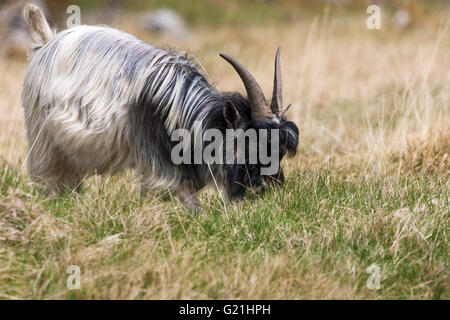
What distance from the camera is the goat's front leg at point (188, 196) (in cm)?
468

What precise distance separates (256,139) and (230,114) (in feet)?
0.87

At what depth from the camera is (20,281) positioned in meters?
3.59

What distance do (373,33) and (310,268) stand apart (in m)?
14.1

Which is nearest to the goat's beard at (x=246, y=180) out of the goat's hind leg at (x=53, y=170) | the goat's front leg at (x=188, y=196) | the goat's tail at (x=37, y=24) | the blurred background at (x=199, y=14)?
the goat's front leg at (x=188, y=196)

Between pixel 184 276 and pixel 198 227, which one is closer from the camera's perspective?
pixel 184 276

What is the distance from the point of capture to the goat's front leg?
468 cm

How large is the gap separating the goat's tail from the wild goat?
0.39 metres

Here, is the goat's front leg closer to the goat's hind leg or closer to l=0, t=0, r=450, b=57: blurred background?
the goat's hind leg

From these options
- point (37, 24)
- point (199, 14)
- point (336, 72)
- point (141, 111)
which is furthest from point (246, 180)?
point (199, 14)

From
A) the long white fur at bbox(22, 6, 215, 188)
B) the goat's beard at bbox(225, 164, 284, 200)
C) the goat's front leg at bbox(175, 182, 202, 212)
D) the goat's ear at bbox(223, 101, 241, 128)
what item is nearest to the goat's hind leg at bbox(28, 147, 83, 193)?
the long white fur at bbox(22, 6, 215, 188)

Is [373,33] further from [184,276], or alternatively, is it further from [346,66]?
[184,276]

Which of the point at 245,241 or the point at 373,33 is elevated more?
the point at 373,33

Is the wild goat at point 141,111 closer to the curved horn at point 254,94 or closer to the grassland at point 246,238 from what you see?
the curved horn at point 254,94

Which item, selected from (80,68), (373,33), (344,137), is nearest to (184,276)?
(80,68)
